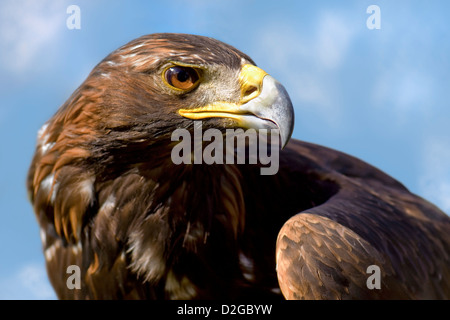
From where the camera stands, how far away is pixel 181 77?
3998 mm

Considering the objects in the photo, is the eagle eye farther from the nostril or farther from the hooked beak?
the nostril

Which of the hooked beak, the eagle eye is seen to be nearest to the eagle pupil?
the eagle eye

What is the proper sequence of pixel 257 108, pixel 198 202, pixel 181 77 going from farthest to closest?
pixel 198 202
pixel 181 77
pixel 257 108

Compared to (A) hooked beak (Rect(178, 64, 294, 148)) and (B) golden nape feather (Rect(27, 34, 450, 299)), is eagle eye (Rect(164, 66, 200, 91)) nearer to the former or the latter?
(B) golden nape feather (Rect(27, 34, 450, 299))

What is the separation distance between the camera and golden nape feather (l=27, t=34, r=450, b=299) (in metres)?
4.01

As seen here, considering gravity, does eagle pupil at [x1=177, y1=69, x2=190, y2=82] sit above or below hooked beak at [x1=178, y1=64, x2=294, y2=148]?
above

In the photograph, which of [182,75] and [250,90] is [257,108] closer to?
[250,90]

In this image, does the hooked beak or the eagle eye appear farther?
the eagle eye

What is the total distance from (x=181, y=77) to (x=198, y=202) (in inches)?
34.0

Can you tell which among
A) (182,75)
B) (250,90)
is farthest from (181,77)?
(250,90)

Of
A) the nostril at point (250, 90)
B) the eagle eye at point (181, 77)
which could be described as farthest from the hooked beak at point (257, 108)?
the eagle eye at point (181, 77)

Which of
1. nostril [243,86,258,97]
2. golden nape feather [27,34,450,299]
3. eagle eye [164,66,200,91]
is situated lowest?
golden nape feather [27,34,450,299]
